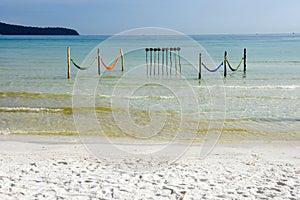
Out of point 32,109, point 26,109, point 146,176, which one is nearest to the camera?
point 146,176

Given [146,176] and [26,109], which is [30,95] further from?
[146,176]

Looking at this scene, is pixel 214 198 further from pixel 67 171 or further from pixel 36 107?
pixel 36 107

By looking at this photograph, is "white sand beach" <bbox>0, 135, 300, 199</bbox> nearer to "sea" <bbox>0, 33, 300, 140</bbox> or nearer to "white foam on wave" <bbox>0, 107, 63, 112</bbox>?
"sea" <bbox>0, 33, 300, 140</bbox>

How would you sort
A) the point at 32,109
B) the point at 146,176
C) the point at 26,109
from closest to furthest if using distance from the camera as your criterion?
1. the point at 146,176
2. the point at 26,109
3. the point at 32,109

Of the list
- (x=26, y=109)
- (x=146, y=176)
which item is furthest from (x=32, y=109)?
(x=146, y=176)

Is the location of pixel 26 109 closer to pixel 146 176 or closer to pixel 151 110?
pixel 151 110

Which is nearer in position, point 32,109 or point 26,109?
point 26,109

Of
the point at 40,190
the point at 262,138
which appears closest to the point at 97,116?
the point at 262,138

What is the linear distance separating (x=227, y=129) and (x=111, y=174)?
4.26 meters

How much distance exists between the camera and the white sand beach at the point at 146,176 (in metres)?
4.36

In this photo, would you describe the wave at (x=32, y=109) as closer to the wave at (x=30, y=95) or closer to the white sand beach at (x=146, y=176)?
the wave at (x=30, y=95)

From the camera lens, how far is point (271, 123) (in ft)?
30.4

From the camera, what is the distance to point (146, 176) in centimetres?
494

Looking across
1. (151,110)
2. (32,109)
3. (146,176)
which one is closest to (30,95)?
(32,109)
